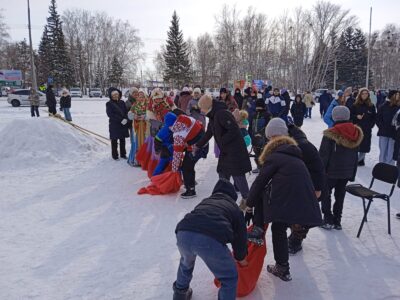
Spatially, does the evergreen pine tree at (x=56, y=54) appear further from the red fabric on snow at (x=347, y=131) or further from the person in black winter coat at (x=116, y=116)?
the red fabric on snow at (x=347, y=131)

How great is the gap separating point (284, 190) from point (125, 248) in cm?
213

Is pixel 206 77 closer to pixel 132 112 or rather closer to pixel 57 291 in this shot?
pixel 132 112

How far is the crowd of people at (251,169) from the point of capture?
2.61 m

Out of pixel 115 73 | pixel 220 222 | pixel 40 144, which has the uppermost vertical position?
pixel 115 73

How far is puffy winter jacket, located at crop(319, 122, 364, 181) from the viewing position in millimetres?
4348

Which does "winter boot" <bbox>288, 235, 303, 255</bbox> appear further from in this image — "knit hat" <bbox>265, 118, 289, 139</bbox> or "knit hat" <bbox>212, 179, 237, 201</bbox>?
"knit hat" <bbox>212, 179, 237, 201</bbox>

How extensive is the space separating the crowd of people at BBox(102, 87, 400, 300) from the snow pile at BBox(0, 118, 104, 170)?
60.9 inches

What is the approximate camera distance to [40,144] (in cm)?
925

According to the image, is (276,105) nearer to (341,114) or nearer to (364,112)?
(364,112)

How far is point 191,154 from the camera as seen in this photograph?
588 centimetres

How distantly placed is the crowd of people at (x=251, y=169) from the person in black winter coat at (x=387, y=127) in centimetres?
2

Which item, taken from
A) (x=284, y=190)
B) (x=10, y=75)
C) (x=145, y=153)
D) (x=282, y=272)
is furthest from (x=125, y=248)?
(x=10, y=75)

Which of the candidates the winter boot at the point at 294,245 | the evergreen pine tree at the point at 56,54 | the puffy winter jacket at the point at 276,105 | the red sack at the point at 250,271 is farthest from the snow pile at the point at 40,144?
the evergreen pine tree at the point at 56,54

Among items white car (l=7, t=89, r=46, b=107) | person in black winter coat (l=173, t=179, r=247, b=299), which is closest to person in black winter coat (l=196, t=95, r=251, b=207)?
person in black winter coat (l=173, t=179, r=247, b=299)
